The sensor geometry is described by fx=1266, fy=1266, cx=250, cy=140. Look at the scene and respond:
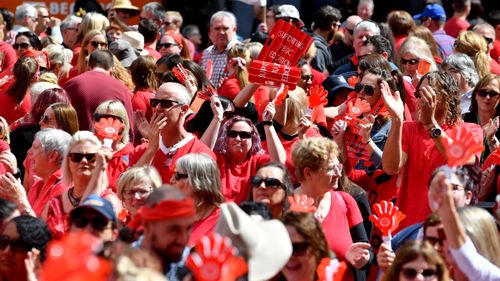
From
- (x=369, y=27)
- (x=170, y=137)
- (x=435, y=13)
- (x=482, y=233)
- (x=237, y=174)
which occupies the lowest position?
(x=435, y=13)

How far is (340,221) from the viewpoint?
7094 mm

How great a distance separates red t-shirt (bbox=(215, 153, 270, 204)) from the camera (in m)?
7.90

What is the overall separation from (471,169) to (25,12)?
865 centimetres

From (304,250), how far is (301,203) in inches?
28.9

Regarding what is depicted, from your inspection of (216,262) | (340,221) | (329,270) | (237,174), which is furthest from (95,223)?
(237,174)

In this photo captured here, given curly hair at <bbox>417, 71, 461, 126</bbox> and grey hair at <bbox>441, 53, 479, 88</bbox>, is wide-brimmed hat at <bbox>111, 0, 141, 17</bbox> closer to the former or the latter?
grey hair at <bbox>441, 53, 479, 88</bbox>

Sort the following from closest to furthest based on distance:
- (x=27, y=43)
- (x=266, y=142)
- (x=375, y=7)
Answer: (x=266, y=142) → (x=27, y=43) → (x=375, y=7)

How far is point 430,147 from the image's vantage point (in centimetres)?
789

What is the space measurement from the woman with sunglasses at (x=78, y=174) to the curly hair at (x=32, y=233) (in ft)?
3.33

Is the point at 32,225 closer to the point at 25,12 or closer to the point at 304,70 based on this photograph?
the point at 304,70

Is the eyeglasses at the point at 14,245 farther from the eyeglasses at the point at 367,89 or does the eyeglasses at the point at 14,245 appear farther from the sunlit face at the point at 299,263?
the eyeglasses at the point at 367,89

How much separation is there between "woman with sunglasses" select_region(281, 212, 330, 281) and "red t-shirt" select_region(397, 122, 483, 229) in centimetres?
190

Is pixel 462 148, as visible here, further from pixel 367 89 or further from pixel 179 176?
pixel 367 89

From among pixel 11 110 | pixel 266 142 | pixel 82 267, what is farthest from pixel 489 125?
pixel 82 267
